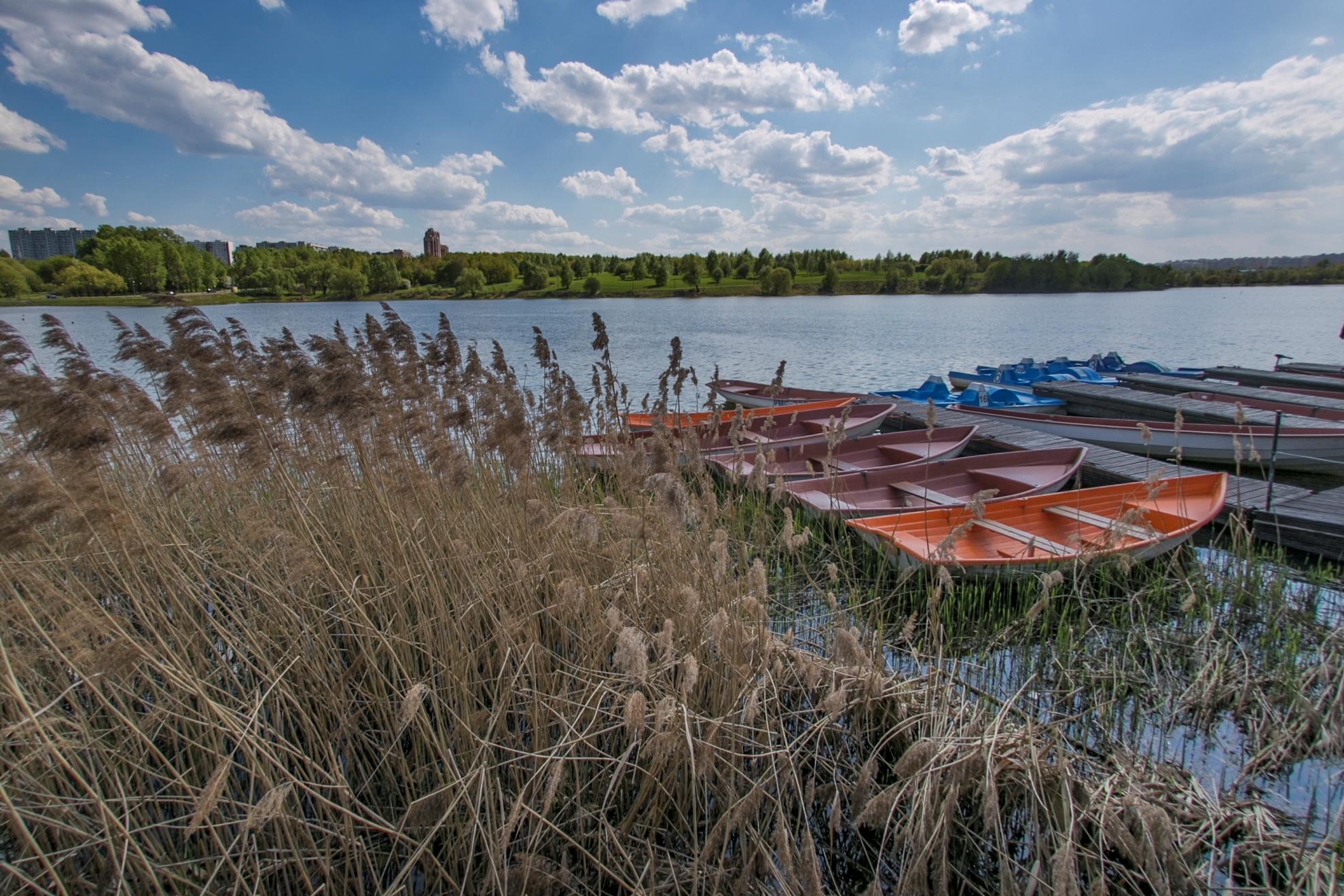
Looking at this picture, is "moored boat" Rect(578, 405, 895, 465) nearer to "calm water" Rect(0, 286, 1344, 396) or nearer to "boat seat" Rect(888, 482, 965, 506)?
"boat seat" Rect(888, 482, 965, 506)

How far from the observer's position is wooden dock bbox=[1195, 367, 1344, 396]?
1461cm

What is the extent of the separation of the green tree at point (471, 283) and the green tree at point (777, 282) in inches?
1368

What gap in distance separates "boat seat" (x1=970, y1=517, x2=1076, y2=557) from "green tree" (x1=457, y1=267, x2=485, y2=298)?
75.8m

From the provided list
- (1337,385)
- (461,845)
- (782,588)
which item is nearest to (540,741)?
(461,845)

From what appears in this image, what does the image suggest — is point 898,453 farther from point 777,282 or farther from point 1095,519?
point 777,282

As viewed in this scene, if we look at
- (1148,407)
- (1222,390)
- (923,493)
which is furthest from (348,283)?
(923,493)

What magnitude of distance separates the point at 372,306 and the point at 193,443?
67.3m

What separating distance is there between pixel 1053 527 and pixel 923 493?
49.8 inches

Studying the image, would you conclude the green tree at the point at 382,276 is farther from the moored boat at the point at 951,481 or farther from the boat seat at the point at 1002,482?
the boat seat at the point at 1002,482

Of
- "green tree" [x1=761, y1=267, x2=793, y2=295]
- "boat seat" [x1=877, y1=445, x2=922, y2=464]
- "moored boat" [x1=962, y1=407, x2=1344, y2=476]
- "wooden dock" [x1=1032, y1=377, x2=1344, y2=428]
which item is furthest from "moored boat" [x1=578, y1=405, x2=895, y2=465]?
"green tree" [x1=761, y1=267, x2=793, y2=295]

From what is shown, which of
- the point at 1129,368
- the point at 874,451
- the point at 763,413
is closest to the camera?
the point at 874,451

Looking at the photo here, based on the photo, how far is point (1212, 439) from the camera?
970 cm

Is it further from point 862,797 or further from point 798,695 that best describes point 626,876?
point 798,695

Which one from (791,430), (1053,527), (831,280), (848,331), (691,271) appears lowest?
(1053,527)
